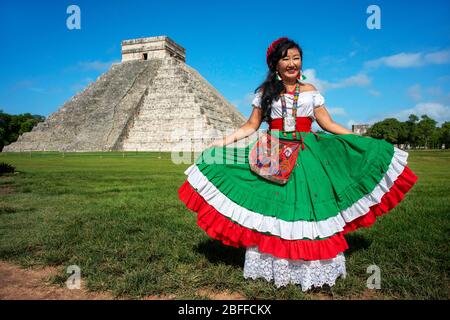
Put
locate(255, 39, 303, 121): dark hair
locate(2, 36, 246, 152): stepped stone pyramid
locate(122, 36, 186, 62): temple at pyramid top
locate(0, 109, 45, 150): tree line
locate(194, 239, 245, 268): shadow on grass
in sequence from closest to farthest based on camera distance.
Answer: locate(255, 39, 303, 121): dark hair → locate(194, 239, 245, 268): shadow on grass → locate(2, 36, 246, 152): stepped stone pyramid → locate(122, 36, 186, 62): temple at pyramid top → locate(0, 109, 45, 150): tree line

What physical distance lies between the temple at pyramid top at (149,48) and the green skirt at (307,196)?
46.6m

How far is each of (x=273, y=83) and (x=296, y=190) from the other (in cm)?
106

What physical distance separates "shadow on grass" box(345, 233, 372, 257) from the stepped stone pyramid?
1064 inches

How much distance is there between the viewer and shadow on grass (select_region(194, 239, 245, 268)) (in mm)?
3402

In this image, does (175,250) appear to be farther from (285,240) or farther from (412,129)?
(412,129)

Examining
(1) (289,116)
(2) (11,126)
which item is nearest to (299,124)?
(1) (289,116)

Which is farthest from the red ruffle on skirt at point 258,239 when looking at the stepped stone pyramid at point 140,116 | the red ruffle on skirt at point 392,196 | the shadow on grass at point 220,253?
the stepped stone pyramid at point 140,116

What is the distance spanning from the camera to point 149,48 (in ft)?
155

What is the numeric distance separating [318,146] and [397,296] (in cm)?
141

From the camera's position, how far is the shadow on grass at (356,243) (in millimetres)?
3657

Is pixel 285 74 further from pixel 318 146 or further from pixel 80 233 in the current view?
pixel 80 233

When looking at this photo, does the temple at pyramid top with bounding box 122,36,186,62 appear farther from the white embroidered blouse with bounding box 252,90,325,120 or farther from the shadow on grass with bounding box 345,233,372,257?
the white embroidered blouse with bounding box 252,90,325,120

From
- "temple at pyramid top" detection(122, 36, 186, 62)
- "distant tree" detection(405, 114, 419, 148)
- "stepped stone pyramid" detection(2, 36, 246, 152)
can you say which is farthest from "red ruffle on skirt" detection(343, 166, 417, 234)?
"distant tree" detection(405, 114, 419, 148)

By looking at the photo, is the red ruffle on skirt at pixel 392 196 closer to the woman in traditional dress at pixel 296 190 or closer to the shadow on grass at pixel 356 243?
the woman in traditional dress at pixel 296 190
